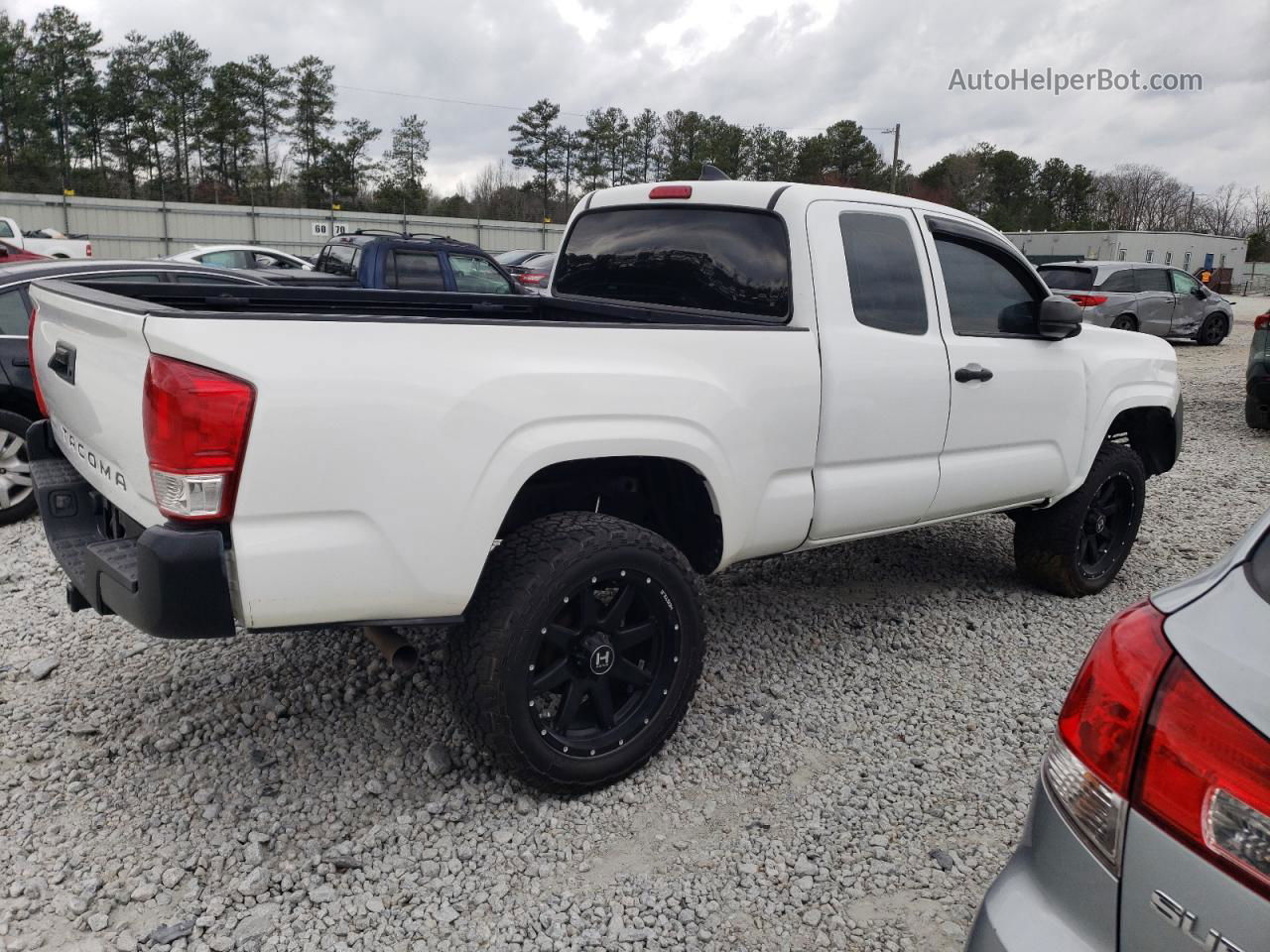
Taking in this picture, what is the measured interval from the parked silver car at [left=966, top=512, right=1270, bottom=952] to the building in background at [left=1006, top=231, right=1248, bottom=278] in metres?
49.5

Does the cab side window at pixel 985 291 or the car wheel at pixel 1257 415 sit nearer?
the cab side window at pixel 985 291

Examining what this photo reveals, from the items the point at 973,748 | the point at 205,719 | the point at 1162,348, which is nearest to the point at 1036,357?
the point at 1162,348

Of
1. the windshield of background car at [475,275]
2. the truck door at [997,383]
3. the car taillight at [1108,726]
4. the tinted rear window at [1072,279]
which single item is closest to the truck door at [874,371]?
the truck door at [997,383]

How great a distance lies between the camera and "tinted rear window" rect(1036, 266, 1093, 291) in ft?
55.4

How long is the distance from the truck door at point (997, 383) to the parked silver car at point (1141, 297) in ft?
41.1

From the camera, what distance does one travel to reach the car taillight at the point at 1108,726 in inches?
52.3

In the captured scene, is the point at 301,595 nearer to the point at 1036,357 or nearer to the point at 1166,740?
the point at 1166,740

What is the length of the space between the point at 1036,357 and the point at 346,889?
346 cm

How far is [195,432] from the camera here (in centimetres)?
220

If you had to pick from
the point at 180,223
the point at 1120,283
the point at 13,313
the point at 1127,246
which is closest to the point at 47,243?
the point at 180,223

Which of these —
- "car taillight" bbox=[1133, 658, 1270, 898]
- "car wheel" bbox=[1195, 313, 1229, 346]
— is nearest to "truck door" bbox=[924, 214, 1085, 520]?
"car taillight" bbox=[1133, 658, 1270, 898]

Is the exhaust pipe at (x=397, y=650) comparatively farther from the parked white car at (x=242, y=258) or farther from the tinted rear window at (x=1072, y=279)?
the tinted rear window at (x=1072, y=279)

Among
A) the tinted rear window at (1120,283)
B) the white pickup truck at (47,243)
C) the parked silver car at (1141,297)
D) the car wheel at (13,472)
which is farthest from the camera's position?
the white pickup truck at (47,243)

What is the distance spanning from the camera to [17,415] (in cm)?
559
